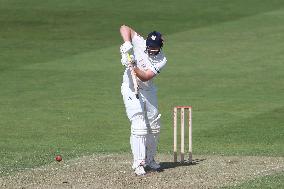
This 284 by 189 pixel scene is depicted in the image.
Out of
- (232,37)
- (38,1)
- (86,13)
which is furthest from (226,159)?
(38,1)

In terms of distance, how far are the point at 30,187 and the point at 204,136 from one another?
22.4 ft

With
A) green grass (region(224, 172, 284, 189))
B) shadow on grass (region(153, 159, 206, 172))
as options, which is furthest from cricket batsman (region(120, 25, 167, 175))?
green grass (region(224, 172, 284, 189))

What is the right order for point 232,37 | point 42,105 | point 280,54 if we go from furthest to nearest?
point 232,37
point 280,54
point 42,105

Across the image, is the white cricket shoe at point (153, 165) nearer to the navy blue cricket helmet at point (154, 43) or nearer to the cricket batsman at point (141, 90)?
the cricket batsman at point (141, 90)

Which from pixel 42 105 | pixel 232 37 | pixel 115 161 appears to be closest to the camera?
pixel 115 161

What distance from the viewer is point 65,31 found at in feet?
131

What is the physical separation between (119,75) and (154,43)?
14201 millimetres

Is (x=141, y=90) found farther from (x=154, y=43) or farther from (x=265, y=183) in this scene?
(x=265, y=183)

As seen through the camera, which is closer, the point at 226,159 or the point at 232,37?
the point at 226,159

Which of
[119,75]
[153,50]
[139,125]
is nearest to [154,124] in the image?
[139,125]

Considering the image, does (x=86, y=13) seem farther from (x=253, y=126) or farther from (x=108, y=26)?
(x=253, y=126)

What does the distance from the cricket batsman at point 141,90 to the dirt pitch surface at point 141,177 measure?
0.40 metres

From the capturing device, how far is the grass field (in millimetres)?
21156

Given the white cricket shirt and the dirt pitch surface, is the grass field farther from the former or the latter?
the white cricket shirt
